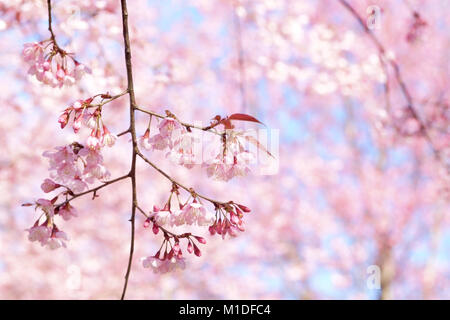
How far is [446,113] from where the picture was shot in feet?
14.6

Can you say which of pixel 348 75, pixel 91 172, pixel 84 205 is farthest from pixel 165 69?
pixel 84 205

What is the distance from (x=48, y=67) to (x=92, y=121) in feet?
1.68

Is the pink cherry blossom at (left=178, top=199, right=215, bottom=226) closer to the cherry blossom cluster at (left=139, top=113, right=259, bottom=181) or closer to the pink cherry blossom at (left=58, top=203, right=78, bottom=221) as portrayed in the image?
the cherry blossom cluster at (left=139, top=113, right=259, bottom=181)

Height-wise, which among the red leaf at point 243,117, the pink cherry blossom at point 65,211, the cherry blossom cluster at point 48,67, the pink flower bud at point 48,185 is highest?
the cherry blossom cluster at point 48,67

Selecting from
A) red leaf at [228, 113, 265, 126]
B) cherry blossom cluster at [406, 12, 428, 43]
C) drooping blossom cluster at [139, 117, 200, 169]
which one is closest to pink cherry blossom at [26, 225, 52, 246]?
drooping blossom cluster at [139, 117, 200, 169]

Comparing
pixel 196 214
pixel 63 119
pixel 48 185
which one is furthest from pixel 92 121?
pixel 196 214

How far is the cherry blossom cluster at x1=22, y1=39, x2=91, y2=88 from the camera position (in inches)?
75.0

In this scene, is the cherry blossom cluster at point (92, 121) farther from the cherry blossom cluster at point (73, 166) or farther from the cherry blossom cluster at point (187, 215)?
the cherry blossom cluster at point (187, 215)

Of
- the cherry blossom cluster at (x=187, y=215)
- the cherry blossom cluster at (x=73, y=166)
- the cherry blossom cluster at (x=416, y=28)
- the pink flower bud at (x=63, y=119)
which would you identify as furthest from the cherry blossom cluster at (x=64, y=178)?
the cherry blossom cluster at (x=416, y=28)

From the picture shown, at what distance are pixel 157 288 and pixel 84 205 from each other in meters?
2.40

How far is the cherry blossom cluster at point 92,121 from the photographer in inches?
59.7

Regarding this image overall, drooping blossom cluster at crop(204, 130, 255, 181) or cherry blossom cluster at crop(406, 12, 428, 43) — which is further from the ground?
cherry blossom cluster at crop(406, 12, 428, 43)

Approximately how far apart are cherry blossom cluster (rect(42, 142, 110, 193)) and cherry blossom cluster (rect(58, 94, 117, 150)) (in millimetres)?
99

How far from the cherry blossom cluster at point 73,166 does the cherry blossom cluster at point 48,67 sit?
39 cm
